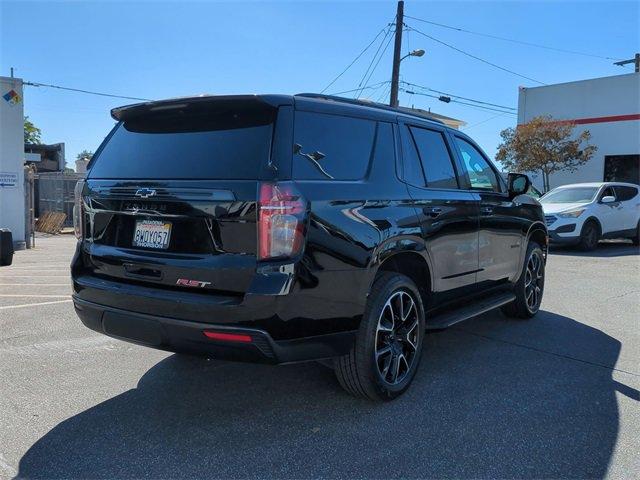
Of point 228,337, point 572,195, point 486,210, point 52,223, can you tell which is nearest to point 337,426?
point 228,337

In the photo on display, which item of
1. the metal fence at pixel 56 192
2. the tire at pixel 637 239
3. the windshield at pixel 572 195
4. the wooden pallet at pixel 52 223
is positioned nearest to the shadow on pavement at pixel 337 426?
the windshield at pixel 572 195

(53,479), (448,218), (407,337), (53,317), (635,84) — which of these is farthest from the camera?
(635,84)

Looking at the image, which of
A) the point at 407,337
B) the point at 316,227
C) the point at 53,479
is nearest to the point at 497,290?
the point at 407,337

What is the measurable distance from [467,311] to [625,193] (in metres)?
12.1

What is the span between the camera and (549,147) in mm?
24766

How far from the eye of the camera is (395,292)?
12.2 ft

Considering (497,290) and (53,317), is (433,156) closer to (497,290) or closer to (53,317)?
(497,290)

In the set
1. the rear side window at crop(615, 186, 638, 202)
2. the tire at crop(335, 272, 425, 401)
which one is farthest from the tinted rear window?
the rear side window at crop(615, 186, 638, 202)

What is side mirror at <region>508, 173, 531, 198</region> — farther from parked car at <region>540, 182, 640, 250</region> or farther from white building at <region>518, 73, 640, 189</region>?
white building at <region>518, 73, 640, 189</region>

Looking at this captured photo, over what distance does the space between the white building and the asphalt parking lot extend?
2215cm

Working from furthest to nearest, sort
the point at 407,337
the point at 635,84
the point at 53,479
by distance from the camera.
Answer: the point at 635,84 < the point at 407,337 < the point at 53,479

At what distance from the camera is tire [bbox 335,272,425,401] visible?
3.49 meters

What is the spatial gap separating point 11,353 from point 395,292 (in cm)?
331

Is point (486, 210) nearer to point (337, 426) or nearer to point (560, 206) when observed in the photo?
point (337, 426)
